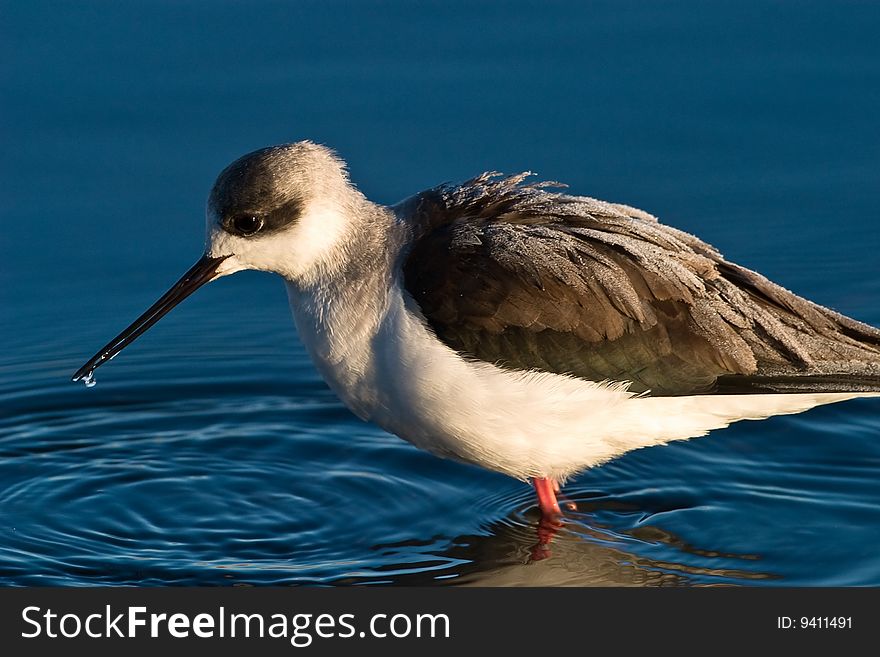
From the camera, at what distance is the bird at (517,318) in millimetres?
8750

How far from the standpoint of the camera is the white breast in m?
8.70

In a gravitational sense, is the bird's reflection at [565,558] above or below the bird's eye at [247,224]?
below

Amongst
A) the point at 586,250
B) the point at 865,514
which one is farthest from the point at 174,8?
the point at 865,514

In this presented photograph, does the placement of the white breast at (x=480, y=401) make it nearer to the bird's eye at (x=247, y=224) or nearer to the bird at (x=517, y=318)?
the bird at (x=517, y=318)

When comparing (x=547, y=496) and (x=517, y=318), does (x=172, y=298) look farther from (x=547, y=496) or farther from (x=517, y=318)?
(x=547, y=496)

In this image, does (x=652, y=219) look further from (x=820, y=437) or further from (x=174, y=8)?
(x=174, y=8)

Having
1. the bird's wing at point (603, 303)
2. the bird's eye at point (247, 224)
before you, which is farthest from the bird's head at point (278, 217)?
the bird's wing at point (603, 303)

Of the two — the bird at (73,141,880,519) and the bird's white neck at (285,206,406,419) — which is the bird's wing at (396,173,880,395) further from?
the bird's white neck at (285,206,406,419)

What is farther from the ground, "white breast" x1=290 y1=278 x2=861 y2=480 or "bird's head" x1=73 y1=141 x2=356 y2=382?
"bird's head" x1=73 y1=141 x2=356 y2=382

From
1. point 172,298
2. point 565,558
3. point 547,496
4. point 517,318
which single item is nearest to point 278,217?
point 172,298

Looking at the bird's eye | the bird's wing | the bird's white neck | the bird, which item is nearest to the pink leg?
the bird

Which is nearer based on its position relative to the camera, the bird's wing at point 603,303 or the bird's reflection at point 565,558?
the bird's wing at point 603,303

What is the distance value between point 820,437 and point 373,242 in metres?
3.14

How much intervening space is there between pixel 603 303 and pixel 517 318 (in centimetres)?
47
